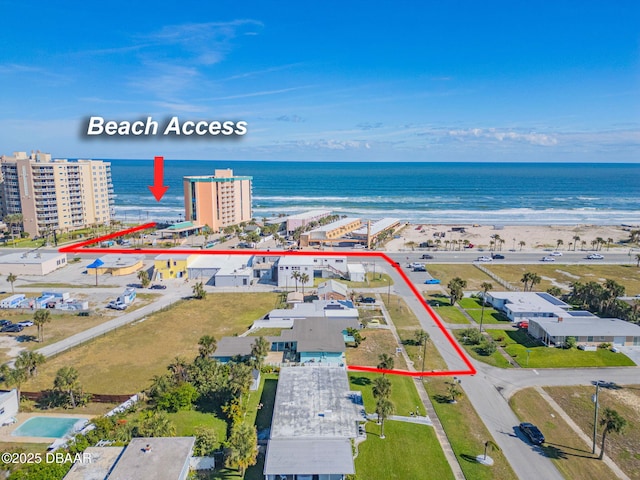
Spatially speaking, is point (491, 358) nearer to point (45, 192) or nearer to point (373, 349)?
point (373, 349)

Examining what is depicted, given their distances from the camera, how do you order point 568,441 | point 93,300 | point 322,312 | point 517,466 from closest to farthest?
point 517,466, point 568,441, point 322,312, point 93,300

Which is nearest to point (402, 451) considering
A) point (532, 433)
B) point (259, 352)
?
point (532, 433)

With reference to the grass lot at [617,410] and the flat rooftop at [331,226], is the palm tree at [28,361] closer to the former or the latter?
the grass lot at [617,410]

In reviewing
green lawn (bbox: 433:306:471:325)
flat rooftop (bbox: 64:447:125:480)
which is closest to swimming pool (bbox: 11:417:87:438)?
flat rooftop (bbox: 64:447:125:480)

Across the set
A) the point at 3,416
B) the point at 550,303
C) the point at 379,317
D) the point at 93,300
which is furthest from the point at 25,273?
the point at 550,303

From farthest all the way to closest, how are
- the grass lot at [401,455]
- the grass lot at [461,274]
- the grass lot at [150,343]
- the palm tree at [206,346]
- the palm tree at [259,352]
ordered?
Result: the grass lot at [461,274] → the palm tree at [206,346] → the grass lot at [150,343] → the palm tree at [259,352] → the grass lot at [401,455]

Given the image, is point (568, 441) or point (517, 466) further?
point (568, 441)

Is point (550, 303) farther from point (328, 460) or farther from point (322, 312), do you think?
point (328, 460)

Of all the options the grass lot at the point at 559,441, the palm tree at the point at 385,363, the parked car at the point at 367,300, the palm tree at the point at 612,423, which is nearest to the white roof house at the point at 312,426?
the palm tree at the point at 385,363
